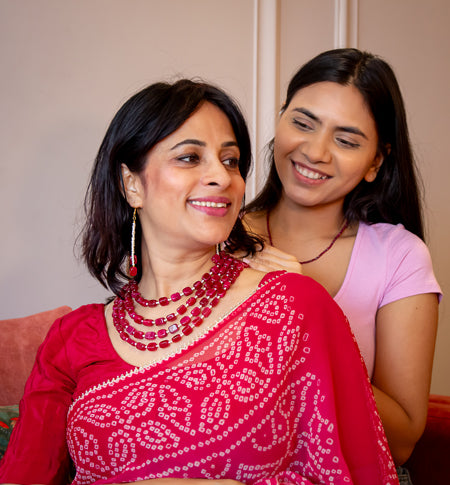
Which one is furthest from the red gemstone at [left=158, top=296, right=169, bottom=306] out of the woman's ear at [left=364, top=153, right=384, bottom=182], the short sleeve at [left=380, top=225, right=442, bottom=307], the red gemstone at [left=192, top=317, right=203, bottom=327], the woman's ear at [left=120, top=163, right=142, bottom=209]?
the woman's ear at [left=364, top=153, right=384, bottom=182]

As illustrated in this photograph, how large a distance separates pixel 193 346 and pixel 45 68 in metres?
1.30

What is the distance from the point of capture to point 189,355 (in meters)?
1.32

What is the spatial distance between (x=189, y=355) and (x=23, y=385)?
2.62 feet

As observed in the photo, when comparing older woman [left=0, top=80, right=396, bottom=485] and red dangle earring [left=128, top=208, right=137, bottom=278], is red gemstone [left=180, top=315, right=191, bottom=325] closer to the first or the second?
older woman [left=0, top=80, right=396, bottom=485]

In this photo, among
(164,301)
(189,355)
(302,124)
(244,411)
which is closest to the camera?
(244,411)

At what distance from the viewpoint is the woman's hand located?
1561mm

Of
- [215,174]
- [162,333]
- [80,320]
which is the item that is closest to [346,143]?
[215,174]

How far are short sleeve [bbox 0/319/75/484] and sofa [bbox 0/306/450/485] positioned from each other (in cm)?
38

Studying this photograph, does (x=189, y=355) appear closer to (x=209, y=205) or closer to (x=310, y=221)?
(x=209, y=205)

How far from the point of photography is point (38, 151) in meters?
2.13

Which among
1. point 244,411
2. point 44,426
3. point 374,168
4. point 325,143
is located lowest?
point 44,426

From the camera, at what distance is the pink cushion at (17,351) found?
1.84 m

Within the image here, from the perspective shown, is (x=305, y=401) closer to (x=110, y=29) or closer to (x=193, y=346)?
(x=193, y=346)

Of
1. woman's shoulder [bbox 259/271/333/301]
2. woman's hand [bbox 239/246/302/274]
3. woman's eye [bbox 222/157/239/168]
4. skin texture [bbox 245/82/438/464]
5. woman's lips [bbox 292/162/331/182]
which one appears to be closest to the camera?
woman's shoulder [bbox 259/271/333/301]
